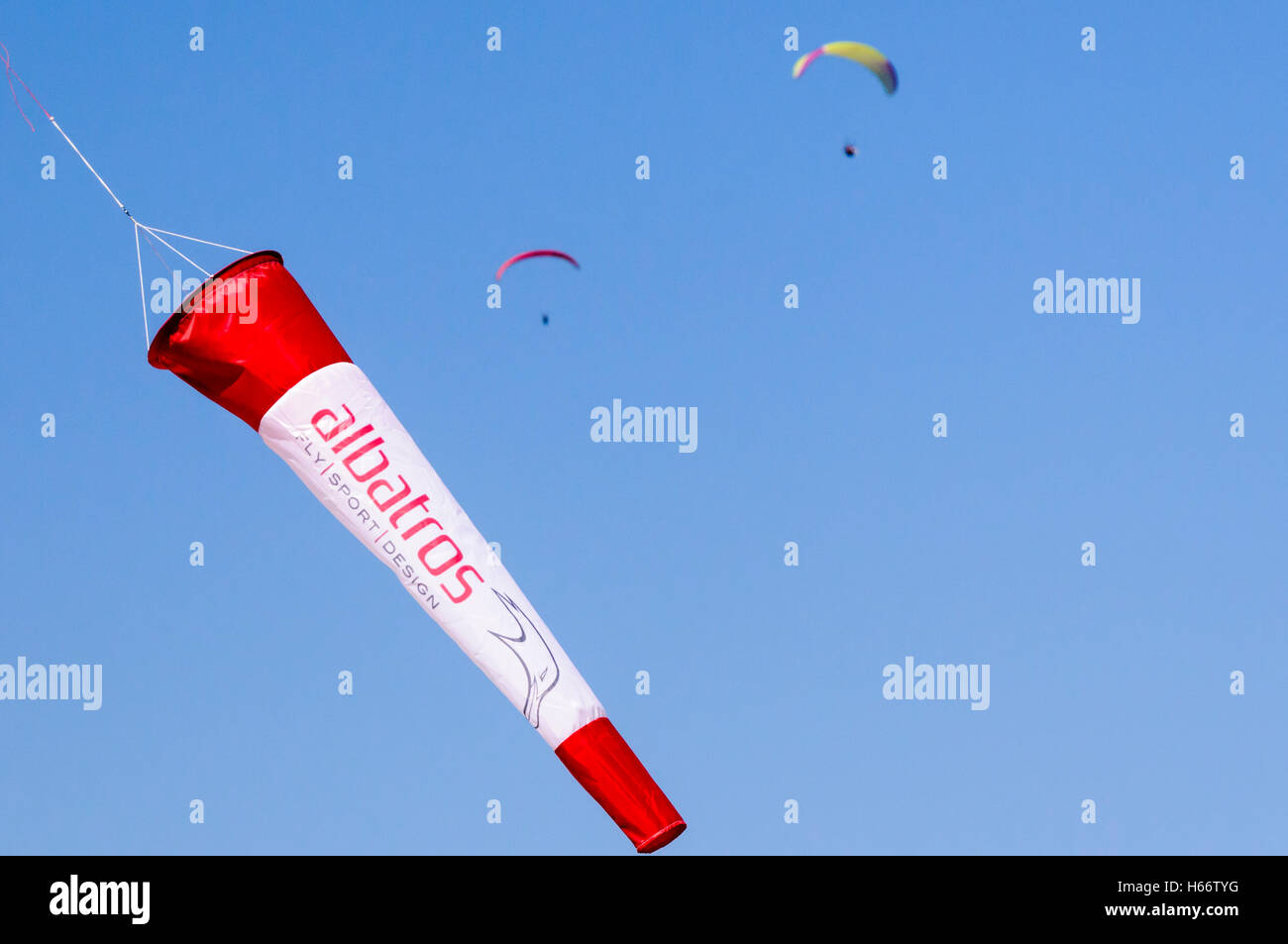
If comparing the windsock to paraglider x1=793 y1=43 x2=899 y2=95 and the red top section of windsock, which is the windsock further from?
paraglider x1=793 y1=43 x2=899 y2=95

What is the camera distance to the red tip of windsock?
62.6ft

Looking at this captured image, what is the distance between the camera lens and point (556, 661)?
19.6 metres

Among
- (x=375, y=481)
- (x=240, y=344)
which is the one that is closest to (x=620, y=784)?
(x=375, y=481)

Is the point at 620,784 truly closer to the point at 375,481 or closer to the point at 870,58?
the point at 375,481

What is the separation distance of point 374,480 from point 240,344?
6.09 ft

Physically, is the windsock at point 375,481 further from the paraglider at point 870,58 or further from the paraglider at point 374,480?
the paraglider at point 870,58

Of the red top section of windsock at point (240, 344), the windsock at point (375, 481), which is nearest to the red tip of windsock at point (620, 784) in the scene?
the windsock at point (375, 481)

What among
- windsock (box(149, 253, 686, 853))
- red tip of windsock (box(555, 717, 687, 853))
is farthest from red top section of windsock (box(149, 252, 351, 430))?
red tip of windsock (box(555, 717, 687, 853))

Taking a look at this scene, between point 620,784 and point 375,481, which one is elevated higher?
point 375,481

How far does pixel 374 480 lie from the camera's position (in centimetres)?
1970

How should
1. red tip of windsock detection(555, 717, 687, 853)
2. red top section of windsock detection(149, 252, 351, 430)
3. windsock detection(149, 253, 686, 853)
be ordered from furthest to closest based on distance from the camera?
1. red top section of windsock detection(149, 252, 351, 430)
2. windsock detection(149, 253, 686, 853)
3. red tip of windsock detection(555, 717, 687, 853)
